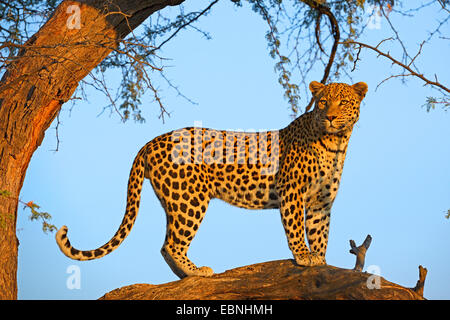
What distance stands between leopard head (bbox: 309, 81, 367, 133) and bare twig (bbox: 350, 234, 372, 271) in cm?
127

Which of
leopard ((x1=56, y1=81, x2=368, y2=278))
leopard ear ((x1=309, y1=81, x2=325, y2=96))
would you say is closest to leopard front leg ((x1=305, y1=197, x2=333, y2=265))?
leopard ((x1=56, y1=81, x2=368, y2=278))

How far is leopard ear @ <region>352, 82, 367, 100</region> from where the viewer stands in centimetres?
580

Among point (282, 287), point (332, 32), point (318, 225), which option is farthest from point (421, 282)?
point (332, 32)

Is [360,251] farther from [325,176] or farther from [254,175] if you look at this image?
[254,175]

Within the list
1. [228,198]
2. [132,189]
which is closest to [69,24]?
[132,189]

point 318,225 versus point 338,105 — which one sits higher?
point 338,105

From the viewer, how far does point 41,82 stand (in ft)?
20.2

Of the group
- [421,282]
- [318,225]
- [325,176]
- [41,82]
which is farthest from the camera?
[41,82]

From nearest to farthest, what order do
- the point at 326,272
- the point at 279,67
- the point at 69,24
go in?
the point at 326,272
the point at 69,24
the point at 279,67

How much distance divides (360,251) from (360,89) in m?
1.68

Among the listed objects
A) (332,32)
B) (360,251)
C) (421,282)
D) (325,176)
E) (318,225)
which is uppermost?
(332,32)
